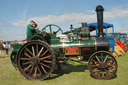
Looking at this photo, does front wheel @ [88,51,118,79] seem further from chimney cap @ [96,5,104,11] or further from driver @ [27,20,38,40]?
chimney cap @ [96,5,104,11]

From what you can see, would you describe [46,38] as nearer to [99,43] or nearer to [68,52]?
[68,52]

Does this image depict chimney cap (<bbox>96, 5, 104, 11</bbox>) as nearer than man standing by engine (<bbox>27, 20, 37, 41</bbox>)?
No

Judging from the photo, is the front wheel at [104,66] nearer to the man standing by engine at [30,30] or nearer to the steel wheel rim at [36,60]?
the steel wheel rim at [36,60]

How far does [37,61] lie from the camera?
4.23 meters

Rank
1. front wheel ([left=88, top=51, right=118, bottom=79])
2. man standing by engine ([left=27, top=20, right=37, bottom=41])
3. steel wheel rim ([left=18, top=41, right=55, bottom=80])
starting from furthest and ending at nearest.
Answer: man standing by engine ([left=27, top=20, right=37, bottom=41]) → steel wheel rim ([left=18, top=41, right=55, bottom=80]) → front wheel ([left=88, top=51, right=118, bottom=79])

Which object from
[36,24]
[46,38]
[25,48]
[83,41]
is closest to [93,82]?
[83,41]

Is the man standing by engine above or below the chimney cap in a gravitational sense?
below

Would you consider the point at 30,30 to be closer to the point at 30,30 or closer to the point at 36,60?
the point at 30,30

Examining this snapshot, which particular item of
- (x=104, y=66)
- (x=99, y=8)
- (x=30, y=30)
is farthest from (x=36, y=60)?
(x=99, y=8)

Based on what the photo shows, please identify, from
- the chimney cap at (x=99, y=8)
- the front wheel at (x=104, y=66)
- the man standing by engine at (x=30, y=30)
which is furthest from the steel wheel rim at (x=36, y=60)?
the chimney cap at (x=99, y=8)

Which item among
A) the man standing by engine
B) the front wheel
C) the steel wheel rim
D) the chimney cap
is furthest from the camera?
the chimney cap

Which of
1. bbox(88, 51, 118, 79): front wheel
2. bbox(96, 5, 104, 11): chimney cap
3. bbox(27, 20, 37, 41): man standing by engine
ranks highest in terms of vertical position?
bbox(96, 5, 104, 11): chimney cap

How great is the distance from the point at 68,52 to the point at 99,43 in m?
1.29

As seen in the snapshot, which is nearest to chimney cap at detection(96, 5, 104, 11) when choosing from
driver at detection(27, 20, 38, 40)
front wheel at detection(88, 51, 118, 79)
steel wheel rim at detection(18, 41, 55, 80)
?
front wheel at detection(88, 51, 118, 79)
